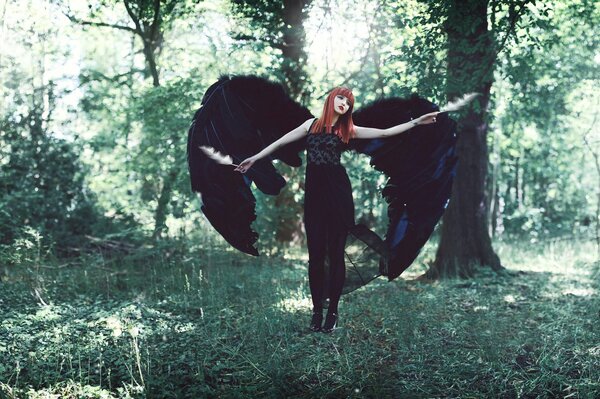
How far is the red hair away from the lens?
4.66m

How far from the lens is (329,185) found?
4719 millimetres

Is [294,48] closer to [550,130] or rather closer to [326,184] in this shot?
[326,184]

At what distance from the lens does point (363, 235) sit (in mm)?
5027

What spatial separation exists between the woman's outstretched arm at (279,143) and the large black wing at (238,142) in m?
0.12

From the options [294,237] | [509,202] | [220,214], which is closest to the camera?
[220,214]

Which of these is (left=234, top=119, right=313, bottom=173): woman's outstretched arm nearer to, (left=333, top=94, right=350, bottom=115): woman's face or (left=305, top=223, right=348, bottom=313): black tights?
(left=333, top=94, right=350, bottom=115): woman's face

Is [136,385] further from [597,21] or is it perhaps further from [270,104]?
[597,21]

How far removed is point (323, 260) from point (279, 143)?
1.16m

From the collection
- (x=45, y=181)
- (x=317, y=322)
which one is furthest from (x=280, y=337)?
(x=45, y=181)

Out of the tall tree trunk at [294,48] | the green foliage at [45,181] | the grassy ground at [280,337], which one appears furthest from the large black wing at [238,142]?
the green foliage at [45,181]

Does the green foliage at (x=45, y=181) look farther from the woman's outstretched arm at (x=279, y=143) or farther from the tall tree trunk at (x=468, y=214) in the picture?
the woman's outstretched arm at (x=279, y=143)

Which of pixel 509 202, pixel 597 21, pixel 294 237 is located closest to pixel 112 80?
pixel 294 237

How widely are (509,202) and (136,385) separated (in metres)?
18.5

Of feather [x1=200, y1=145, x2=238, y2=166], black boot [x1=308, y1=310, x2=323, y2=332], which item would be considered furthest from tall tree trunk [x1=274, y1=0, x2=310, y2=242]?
black boot [x1=308, y1=310, x2=323, y2=332]
